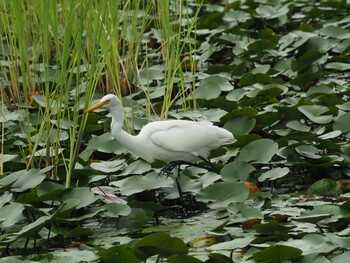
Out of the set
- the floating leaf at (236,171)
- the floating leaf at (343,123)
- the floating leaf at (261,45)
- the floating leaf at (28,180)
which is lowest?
the floating leaf at (261,45)

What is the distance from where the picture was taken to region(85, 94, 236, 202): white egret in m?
5.50

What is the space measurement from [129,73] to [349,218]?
3.32 metres

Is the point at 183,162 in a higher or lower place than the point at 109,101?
lower

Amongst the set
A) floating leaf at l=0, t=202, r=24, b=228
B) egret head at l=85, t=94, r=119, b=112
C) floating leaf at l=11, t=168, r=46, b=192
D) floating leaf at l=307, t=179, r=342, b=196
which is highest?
egret head at l=85, t=94, r=119, b=112

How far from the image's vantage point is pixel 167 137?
5.50m

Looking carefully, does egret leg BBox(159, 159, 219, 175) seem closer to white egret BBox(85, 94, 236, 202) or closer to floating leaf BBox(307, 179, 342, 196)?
A: white egret BBox(85, 94, 236, 202)

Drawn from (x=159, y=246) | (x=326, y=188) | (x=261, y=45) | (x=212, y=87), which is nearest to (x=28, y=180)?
(x=159, y=246)

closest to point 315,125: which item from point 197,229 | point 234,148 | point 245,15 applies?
point 234,148

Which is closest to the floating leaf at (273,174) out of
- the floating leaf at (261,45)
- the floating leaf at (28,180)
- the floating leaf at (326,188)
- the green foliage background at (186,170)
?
the green foliage background at (186,170)

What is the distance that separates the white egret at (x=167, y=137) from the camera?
5.50 metres

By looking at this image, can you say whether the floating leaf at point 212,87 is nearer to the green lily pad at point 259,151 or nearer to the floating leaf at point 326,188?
the green lily pad at point 259,151

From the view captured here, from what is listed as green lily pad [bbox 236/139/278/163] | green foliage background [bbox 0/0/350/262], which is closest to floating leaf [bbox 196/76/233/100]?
green foliage background [bbox 0/0/350/262]

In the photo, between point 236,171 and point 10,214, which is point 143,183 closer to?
point 236,171

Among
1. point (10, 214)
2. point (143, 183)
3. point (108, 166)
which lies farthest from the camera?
point (108, 166)
